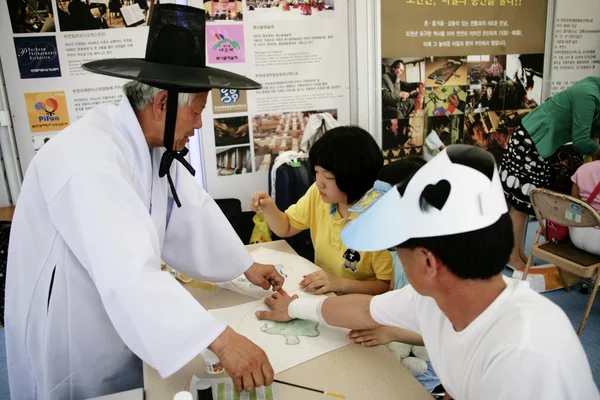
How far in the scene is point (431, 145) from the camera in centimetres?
379

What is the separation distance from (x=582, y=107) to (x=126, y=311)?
3.09 meters

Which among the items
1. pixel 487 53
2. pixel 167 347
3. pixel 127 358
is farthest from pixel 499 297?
pixel 487 53

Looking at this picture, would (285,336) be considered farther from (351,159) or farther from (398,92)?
(398,92)

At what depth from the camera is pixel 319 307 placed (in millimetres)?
1261

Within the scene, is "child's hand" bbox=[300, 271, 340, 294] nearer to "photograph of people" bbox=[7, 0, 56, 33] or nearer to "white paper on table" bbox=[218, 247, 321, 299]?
"white paper on table" bbox=[218, 247, 321, 299]

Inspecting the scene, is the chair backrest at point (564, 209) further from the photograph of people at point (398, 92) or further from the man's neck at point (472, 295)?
the man's neck at point (472, 295)

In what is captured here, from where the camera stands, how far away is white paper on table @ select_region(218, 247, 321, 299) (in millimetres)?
1510

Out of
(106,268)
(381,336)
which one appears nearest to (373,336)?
(381,336)

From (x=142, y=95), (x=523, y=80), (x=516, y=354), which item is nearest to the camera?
(x=516, y=354)

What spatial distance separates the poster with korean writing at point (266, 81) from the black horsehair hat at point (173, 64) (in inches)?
79.6

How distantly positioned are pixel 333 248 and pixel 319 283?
26 centimetres

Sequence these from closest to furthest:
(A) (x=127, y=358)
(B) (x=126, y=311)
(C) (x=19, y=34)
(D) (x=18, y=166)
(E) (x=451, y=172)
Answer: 1. (E) (x=451, y=172)
2. (B) (x=126, y=311)
3. (A) (x=127, y=358)
4. (C) (x=19, y=34)
5. (D) (x=18, y=166)

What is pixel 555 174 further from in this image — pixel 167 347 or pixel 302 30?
pixel 167 347

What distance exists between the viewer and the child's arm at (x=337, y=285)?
1465mm
